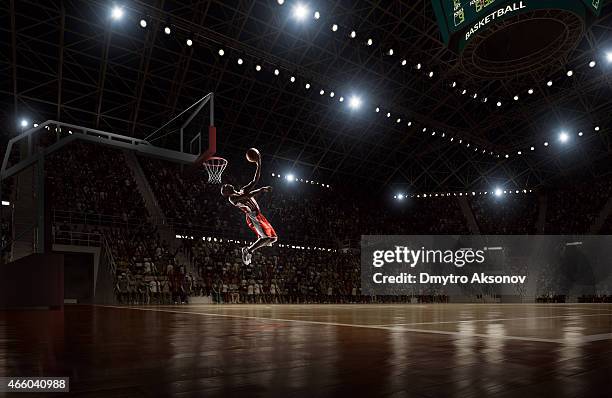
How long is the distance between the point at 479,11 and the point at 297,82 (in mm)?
15116

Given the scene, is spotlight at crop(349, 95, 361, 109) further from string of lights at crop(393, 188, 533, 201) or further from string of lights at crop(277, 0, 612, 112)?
string of lights at crop(393, 188, 533, 201)

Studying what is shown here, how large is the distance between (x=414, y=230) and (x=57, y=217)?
26.4 m

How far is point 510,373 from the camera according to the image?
2.71 metres

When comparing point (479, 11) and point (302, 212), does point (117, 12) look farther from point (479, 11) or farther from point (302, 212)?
point (302, 212)

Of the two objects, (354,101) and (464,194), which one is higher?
(354,101)

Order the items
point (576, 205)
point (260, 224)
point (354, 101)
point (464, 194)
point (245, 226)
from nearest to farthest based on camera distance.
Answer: point (260, 224), point (354, 101), point (245, 226), point (576, 205), point (464, 194)

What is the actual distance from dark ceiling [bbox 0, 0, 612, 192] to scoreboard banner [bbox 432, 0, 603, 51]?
2.64 metres

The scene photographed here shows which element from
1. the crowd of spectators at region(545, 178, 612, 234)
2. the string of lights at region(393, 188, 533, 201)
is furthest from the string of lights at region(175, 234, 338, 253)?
the crowd of spectators at region(545, 178, 612, 234)

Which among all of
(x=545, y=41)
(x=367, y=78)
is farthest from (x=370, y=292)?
(x=545, y=41)

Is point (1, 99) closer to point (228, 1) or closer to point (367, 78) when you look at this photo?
point (228, 1)

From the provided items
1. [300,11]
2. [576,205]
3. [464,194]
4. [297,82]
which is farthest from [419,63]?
[576,205]

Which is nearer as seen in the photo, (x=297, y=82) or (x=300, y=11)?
(x=300, y=11)

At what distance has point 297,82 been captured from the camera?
2712cm

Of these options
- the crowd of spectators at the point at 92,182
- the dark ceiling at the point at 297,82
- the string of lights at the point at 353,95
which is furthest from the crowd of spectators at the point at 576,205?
the crowd of spectators at the point at 92,182
